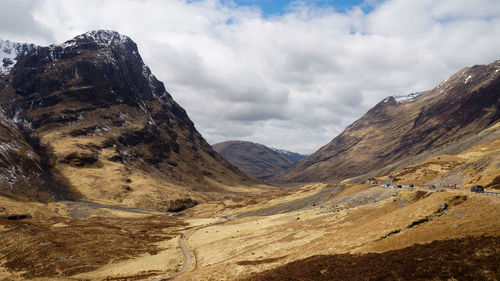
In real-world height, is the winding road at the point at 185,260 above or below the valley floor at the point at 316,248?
below

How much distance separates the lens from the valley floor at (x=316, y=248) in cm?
2408

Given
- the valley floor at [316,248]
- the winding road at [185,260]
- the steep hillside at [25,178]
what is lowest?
the winding road at [185,260]

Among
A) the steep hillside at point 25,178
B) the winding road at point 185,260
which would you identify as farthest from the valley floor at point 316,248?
the steep hillside at point 25,178

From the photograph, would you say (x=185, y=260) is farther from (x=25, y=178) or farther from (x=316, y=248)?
(x=25, y=178)

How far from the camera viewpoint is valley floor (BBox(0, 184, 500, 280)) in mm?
24078

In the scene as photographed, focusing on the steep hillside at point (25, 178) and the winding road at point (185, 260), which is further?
the steep hillside at point (25, 178)

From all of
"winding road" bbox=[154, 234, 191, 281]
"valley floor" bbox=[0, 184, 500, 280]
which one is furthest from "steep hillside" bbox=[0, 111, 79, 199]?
"winding road" bbox=[154, 234, 191, 281]

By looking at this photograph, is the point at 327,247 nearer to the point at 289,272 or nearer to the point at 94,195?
the point at 289,272

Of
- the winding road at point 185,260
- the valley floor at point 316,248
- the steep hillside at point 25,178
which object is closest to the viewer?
the valley floor at point 316,248

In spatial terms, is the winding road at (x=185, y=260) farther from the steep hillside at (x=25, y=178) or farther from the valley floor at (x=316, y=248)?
the steep hillside at (x=25, y=178)

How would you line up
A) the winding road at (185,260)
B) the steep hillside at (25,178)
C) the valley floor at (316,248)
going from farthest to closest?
the steep hillside at (25,178), the winding road at (185,260), the valley floor at (316,248)

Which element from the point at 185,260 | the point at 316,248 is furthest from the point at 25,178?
the point at 316,248

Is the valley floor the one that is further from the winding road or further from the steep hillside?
the steep hillside

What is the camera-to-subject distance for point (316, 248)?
40.3m
